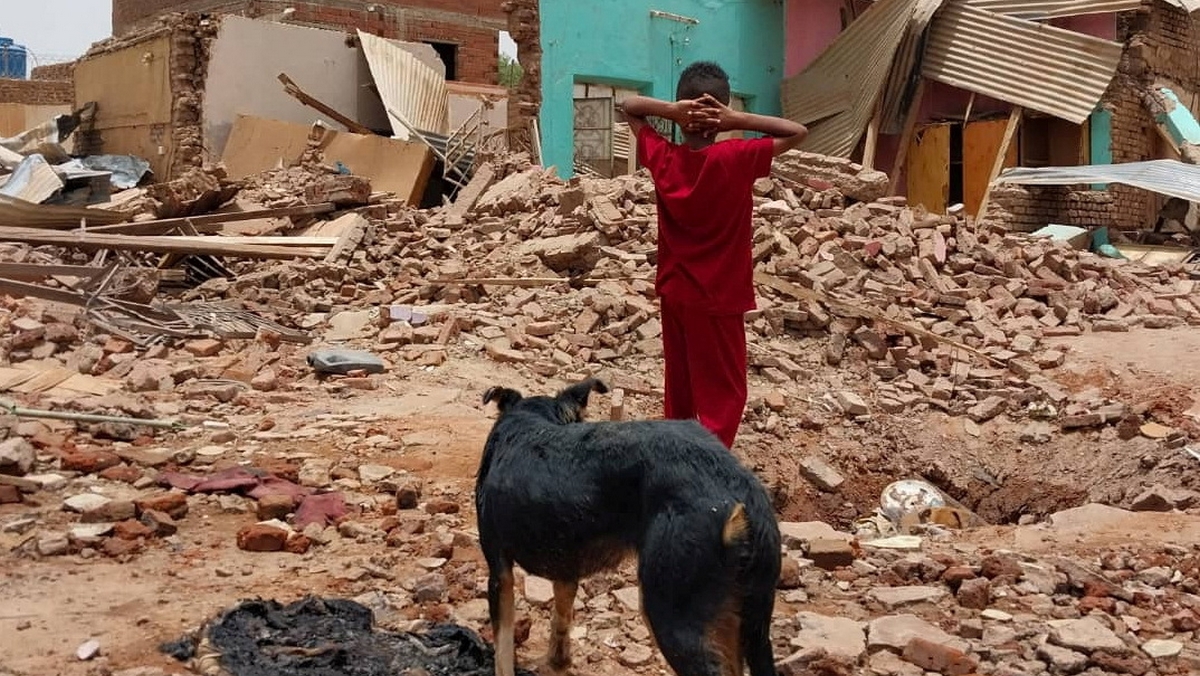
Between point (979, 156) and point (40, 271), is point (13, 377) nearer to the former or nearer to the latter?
point (40, 271)

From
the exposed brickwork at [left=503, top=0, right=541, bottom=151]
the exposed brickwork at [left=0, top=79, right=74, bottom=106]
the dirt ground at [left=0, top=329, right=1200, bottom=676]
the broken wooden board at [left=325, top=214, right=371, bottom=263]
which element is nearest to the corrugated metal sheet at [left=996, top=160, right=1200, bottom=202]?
the dirt ground at [left=0, top=329, right=1200, bottom=676]

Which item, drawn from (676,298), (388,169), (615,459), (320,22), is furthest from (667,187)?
(320,22)

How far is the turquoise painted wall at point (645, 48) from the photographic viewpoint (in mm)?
15684

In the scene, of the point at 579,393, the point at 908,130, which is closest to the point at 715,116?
the point at 579,393

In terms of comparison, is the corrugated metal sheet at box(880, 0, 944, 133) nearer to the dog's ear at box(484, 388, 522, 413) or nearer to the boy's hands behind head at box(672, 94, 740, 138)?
the boy's hands behind head at box(672, 94, 740, 138)

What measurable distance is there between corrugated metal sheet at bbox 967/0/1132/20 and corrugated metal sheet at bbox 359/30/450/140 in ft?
28.4

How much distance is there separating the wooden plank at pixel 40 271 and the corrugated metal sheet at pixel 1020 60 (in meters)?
12.4

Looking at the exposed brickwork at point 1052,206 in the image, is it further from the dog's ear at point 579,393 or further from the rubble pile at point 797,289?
the dog's ear at point 579,393

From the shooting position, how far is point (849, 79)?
55.7 ft

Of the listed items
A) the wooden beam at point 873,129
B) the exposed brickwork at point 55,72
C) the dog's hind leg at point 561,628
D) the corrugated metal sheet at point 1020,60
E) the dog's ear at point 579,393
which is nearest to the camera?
the dog's hind leg at point 561,628

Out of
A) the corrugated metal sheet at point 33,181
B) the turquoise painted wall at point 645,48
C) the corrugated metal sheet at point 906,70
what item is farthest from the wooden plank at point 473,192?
the corrugated metal sheet at point 906,70

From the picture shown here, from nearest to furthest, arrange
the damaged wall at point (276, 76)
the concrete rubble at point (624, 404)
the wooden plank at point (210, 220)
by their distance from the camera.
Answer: the concrete rubble at point (624, 404)
the wooden plank at point (210, 220)
the damaged wall at point (276, 76)

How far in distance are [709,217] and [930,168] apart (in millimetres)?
14196

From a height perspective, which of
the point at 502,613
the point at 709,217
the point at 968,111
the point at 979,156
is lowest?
the point at 502,613
